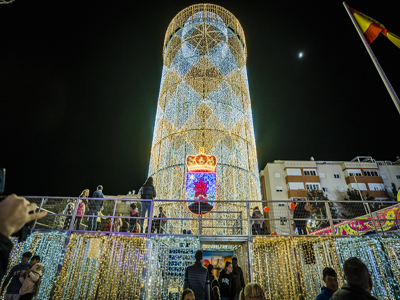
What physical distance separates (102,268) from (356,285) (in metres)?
5.95

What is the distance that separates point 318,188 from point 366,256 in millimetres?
34427

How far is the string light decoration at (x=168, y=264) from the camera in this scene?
6500 millimetres

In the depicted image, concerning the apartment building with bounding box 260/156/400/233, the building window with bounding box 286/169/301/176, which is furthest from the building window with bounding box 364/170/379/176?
the building window with bounding box 286/169/301/176

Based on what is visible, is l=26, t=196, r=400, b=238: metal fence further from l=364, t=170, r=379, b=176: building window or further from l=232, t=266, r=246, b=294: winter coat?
l=364, t=170, r=379, b=176: building window

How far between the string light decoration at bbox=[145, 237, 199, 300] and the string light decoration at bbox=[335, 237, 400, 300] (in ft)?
14.1

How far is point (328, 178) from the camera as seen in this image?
3953 cm

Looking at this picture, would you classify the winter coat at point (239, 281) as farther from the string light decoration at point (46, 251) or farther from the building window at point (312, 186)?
the building window at point (312, 186)

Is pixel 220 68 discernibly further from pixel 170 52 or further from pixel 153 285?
pixel 153 285

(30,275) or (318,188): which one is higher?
(318,188)

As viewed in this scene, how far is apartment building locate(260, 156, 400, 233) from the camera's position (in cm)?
3769

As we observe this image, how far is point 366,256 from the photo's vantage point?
6516 millimetres

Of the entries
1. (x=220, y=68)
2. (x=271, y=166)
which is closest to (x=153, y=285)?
(x=220, y=68)

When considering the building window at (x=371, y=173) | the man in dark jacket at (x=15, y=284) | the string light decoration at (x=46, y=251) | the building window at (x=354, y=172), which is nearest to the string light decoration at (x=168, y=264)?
the string light decoration at (x=46, y=251)

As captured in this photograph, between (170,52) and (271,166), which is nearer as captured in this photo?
(170,52)
